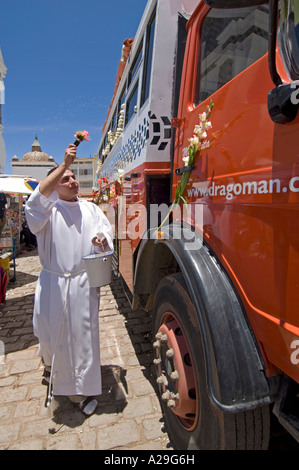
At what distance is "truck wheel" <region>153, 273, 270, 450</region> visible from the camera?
1335 mm

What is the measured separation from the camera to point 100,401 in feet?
8.05

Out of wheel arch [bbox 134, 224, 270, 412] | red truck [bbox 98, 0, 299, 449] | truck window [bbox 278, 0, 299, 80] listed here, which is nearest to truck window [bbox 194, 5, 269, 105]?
red truck [bbox 98, 0, 299, 449]

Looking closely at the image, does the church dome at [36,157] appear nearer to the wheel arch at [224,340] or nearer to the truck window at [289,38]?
the wheel arch at [224,340]

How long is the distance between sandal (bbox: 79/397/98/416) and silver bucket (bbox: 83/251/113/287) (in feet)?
3.35

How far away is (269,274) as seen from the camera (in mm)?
1127

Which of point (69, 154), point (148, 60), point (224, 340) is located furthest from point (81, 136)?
point (224, 340)

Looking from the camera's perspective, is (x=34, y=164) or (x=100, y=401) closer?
(x=100, y=401)

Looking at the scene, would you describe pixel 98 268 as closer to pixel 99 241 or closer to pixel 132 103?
pixel 99 241

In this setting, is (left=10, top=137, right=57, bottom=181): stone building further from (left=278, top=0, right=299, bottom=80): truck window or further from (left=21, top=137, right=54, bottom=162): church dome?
(left=278, top=0, right=299, bottom=80): truck window

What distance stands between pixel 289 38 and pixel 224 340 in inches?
45.8

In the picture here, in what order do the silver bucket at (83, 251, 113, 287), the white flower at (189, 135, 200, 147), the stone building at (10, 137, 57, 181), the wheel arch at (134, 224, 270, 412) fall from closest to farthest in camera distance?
the wheel arch at (134, 224, 270, 412)
the white flower at (189, 135, 200, 147)
the silver bucket at (83, 251, 113, 287)
the stone building at (10, 137, 57, 181)

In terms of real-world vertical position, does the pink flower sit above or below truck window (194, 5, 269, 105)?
below
